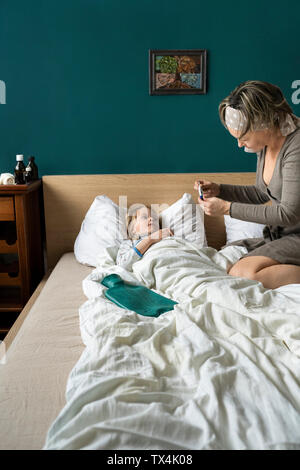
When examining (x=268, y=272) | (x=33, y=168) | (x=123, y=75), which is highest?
(x=123, y=75)

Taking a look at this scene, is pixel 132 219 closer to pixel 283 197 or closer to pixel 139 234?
pixel 139 234

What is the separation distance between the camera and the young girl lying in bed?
6.81ft

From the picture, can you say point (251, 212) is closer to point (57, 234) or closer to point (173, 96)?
point (173, 96)

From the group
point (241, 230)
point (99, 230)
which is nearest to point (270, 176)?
point (241, 230)

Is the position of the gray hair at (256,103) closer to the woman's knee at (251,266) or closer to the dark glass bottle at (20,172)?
the woman's knee at (251,266)

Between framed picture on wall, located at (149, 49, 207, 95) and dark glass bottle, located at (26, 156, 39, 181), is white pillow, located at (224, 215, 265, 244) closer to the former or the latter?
framed picture on wall, located at (149, 49, 207, 95)

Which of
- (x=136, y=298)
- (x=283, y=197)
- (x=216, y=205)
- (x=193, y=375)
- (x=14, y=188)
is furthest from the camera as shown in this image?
(x=14, y=188)

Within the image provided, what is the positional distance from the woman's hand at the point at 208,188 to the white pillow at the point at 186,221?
1.21 feet

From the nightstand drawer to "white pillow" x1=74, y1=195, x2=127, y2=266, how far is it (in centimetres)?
41

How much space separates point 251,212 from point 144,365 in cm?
94

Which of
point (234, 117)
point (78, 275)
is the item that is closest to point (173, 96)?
point (234, 117)

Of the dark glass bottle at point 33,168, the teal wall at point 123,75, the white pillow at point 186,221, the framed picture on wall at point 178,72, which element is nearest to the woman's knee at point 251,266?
the white pillow at point 186,221

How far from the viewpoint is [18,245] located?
2.42 meters

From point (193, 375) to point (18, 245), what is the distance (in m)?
1.62
